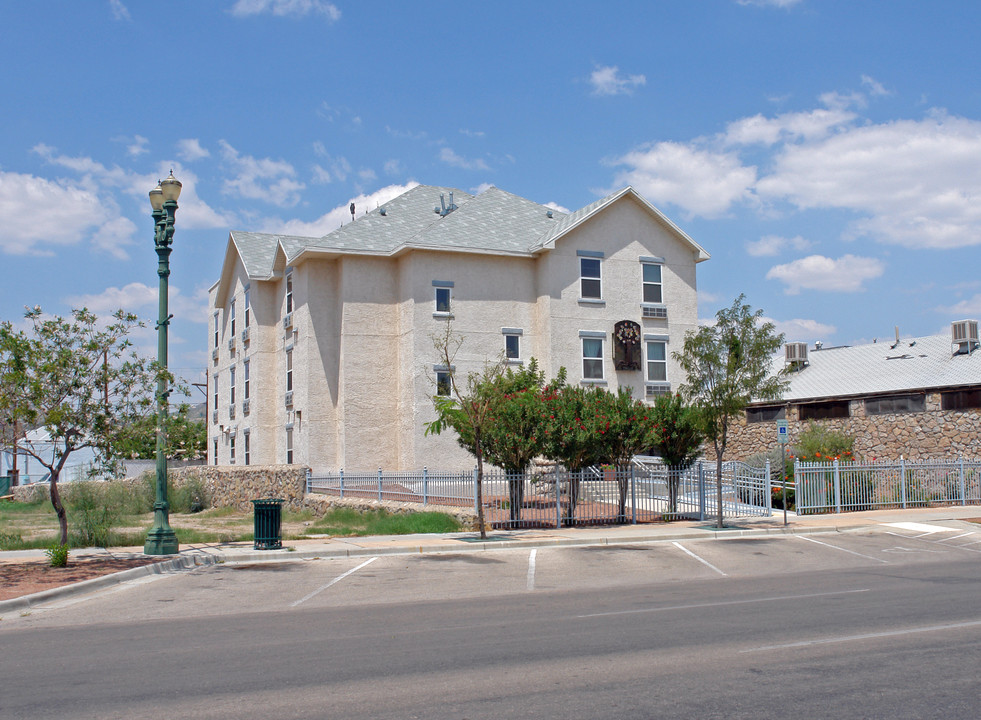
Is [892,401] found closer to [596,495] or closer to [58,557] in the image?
[596,495]

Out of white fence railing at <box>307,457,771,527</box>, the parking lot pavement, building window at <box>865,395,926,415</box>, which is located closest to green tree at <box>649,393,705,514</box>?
white fence railing at <box>307,457,771,527</box>

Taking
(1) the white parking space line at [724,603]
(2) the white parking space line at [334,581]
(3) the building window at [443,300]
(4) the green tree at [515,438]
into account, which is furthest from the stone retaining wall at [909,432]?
(1) the white parking space line at [724,603]

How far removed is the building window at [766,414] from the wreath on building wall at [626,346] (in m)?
10.4

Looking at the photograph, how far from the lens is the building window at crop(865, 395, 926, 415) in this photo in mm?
36000

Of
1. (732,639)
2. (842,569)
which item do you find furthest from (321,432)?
(732,639)

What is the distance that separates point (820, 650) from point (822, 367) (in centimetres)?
3869

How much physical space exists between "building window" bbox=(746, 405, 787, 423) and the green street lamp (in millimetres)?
31161

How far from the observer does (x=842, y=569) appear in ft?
51.8

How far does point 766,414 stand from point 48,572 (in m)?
34.3

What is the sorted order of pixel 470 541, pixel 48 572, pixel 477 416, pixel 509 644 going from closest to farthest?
pixel 509 644
pixel 48 572
pixel 470 541
pixel 477 416

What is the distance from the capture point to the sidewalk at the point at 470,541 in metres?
16.2

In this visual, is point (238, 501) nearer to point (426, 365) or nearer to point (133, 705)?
point (426, 365)

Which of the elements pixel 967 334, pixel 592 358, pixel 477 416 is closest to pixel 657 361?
pixel 592 358

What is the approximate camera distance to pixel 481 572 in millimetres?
15625
